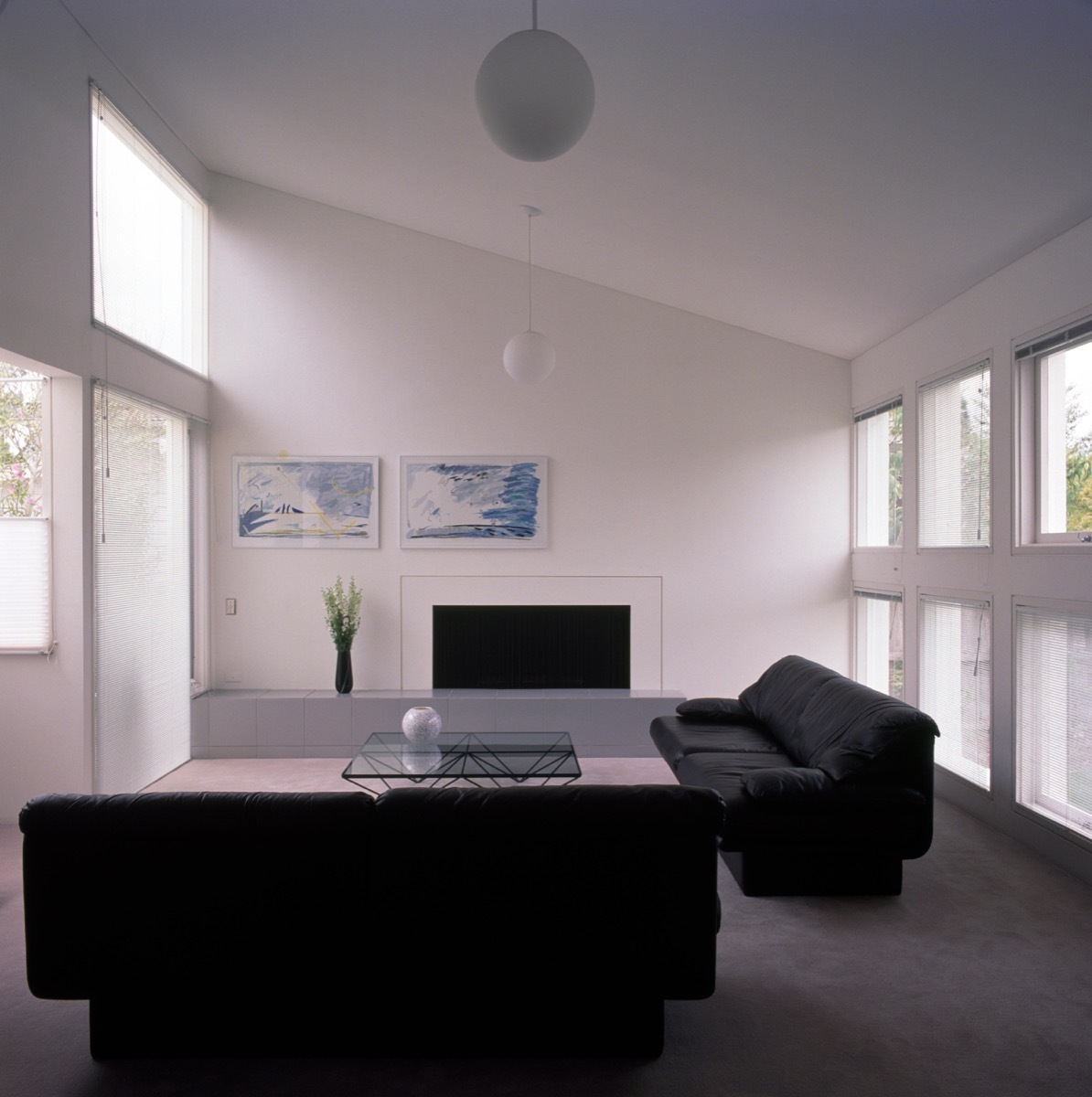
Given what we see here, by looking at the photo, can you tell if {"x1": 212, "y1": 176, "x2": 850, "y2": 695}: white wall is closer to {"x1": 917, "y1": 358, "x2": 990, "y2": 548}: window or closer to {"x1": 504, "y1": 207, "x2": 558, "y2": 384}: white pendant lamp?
{"x1": 504, "y1": 207, "x2": 558, "y2": 384}: white pendant lamp

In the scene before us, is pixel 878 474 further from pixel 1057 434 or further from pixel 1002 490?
pixel 1057 434

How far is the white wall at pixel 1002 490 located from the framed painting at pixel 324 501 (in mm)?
3594

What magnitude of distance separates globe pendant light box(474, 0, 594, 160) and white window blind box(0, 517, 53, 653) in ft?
11.0

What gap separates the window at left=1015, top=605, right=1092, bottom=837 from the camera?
3.70 meters

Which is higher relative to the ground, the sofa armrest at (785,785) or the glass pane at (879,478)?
the glass pane at (879,478)

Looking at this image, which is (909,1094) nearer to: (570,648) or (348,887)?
(348,887)

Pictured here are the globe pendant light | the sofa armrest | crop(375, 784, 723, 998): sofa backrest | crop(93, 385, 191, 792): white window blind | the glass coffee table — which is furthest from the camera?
crop(93, 385, 191, 792): white window blind

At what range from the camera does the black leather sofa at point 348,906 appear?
2354 millimetres

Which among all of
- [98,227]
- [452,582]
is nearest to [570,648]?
[452,582]

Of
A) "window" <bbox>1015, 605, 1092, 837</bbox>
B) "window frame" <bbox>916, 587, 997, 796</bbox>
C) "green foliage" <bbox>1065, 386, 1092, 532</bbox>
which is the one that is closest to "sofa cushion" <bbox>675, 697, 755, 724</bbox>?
"window frame" <bbox>916, 587, 997, 796</bbox>

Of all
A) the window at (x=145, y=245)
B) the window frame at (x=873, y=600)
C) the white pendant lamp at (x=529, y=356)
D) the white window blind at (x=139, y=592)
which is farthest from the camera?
the window frame at (x=873, y=600)

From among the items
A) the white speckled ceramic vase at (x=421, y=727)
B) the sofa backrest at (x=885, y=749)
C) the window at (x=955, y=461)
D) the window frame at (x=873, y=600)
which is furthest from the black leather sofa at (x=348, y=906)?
the window frame at (x=873, y=600)

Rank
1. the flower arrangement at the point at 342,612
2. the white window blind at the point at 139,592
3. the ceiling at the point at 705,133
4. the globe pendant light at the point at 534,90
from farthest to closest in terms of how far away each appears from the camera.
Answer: the flower arrangement at the point at 342,612 < the white window blind at the point at 139,592 < the ceiling at the point at 705,133 < the globe pendant light at the point at 534,90

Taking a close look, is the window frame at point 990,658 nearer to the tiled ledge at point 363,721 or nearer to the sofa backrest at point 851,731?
the sofa backrest at point 851,731
